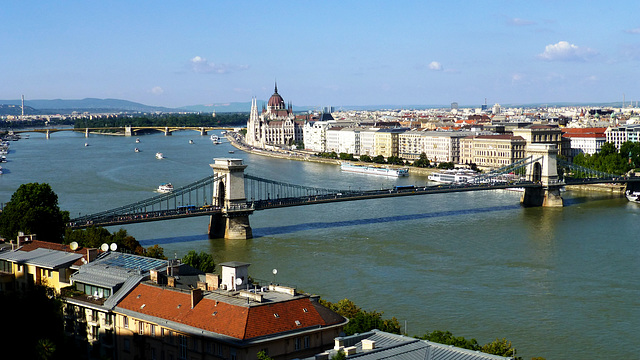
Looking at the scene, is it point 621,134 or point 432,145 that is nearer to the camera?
point 621,134

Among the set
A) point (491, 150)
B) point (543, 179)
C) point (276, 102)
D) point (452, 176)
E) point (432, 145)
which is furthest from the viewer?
point (276, 102)

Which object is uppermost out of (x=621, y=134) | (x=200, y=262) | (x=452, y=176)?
(x=621, y=134)

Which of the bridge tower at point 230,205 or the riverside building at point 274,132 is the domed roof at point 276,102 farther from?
the bridge tower at point 230,205

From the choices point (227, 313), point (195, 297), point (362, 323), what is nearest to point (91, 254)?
point (195, 297)

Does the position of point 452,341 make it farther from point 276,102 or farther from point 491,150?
point 276,102

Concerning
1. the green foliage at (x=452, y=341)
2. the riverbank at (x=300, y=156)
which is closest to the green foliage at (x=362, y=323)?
the green foliage at (x=452, y=341)

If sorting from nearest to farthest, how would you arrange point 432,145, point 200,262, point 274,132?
point 200,262 < point 432,145 < point 274,132

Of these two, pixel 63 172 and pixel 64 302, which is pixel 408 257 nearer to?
pixel 64 302

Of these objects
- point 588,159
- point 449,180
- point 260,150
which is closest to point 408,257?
point 449,180
